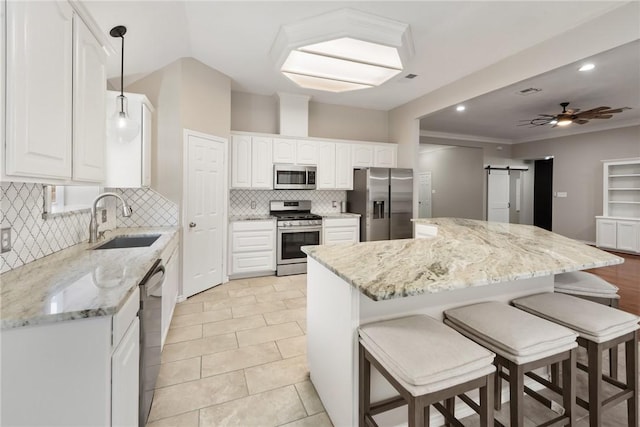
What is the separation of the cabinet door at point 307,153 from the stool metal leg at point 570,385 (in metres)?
4.02

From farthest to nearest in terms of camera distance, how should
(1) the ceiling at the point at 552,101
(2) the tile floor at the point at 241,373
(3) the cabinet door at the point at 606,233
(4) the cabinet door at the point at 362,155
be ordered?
1. (3) the cabinet door at the point at 606,233
2. (4) the cabinet door at the point at 362,155
3. (1) the ceiling at the point at 552,101
4. (2) the tile floor at the point at 241,373

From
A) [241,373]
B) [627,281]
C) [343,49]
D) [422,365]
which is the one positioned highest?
[343,49]

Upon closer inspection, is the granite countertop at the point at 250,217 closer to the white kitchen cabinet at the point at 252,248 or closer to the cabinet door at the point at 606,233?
the white kitchen cabinet at the point at 252,248

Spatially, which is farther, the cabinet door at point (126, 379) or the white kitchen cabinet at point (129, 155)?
the white kitchen cabinet at point (129, 155)

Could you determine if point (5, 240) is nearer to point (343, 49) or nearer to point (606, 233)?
point (343, 49)

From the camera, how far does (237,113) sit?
473 centimetres

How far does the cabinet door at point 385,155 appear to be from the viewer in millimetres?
5264

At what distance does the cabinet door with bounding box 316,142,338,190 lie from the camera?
4863 millimetres

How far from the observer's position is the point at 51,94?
4.23 ft

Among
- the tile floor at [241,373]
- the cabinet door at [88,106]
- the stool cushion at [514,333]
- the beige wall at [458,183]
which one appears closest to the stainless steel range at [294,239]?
the tile floor at [241,373]

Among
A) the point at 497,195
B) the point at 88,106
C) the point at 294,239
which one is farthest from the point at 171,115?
the point at 497,195

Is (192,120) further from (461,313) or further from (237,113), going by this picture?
(461,313)

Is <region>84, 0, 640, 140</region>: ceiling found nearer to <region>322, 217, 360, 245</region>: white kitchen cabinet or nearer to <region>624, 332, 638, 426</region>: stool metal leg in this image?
<region>322, 217, 360, 245</region>: white kitchen cabinet

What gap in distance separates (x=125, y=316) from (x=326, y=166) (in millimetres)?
4066
